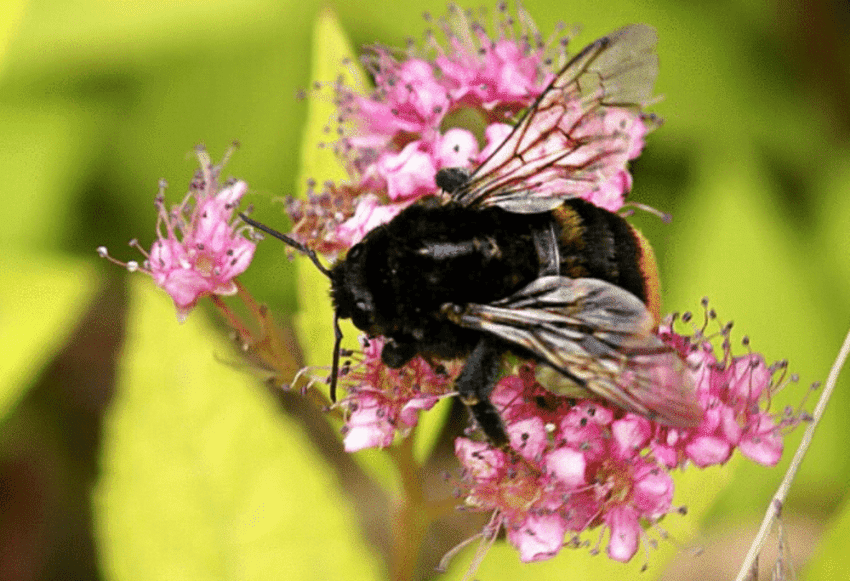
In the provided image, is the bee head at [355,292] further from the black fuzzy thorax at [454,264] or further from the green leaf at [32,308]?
the green leaf at [32,308]

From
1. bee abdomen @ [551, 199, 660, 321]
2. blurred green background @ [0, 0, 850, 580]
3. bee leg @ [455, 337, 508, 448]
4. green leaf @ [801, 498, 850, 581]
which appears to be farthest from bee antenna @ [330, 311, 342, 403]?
green leaf @ [801, 498, 850, 581]

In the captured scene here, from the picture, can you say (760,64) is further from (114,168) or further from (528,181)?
(114,168)

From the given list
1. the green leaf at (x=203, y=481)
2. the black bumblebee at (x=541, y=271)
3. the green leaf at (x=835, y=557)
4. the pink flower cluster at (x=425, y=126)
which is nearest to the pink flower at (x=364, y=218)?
the pink flower cluster at (x=425, y=126)

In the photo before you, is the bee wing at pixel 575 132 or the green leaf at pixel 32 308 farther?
the green leaf at pixel 32 308

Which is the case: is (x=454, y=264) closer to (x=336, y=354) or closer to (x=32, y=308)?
(x=336, y=354)

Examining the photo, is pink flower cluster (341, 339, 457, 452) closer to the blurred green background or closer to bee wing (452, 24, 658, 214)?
bee wing (452, 24, 658, 214)

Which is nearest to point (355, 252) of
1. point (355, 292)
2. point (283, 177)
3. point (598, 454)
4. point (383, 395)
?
point (355, 292)
